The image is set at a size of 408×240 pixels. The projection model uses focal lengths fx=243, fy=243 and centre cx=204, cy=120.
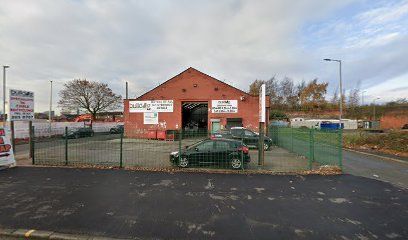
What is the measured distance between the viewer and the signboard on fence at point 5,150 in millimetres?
10152

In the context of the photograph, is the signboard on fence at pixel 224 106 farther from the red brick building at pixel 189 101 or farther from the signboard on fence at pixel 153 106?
the signboard on fence at pixel 153 106

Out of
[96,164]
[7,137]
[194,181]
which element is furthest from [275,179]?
[7,137]

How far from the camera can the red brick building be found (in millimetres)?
28359

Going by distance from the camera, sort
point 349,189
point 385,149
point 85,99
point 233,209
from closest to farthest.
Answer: point 233,209 → point 349,189 → point 385,149 → point 85,99

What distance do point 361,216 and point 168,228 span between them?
426 centimetres

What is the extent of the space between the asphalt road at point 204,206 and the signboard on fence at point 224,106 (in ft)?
65.3

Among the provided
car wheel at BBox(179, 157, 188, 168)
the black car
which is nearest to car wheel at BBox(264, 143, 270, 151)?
the black car

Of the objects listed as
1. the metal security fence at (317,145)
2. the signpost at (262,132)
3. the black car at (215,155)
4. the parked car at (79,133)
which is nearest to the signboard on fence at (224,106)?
the metal security fence at (317,145)

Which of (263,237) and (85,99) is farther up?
(85,99)

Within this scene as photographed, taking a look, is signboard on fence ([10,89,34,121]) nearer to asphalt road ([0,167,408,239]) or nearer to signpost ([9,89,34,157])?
signpost ([9,89,34,157])

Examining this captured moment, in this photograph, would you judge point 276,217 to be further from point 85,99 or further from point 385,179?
point 85,99

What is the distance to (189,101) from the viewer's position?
29.6 m

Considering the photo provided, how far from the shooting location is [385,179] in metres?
9.14

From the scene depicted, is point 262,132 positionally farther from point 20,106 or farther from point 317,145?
point 20,106
